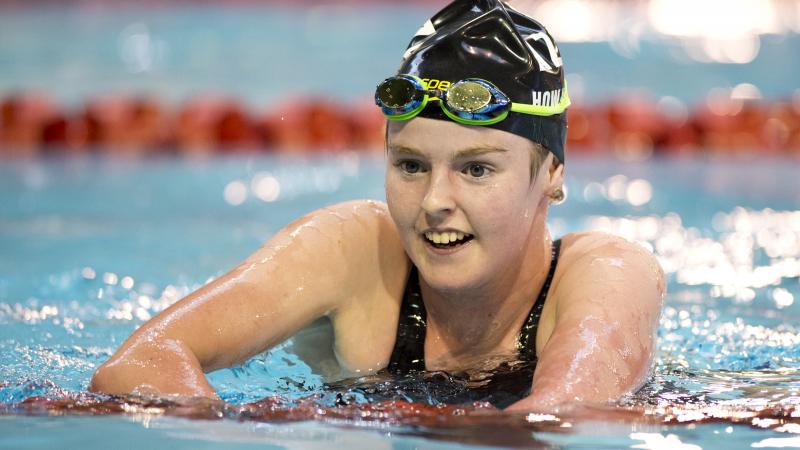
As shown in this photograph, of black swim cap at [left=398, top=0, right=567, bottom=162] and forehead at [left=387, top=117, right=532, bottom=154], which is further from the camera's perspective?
black swim cap at [left=398, top=0, right=567, bottom=162]

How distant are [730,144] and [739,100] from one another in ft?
4.63

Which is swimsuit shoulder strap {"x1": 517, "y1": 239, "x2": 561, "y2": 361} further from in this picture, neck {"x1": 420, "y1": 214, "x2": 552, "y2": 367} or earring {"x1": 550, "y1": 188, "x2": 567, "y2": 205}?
earring {"x1": 550, "y1": 188, "x2": 567, "y2": 205}

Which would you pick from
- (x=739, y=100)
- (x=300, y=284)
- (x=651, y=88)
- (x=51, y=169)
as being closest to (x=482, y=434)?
(x=300, y=284)

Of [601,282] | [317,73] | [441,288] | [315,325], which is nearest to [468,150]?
[441,288]

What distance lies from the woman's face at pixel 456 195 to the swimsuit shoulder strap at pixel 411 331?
340mm

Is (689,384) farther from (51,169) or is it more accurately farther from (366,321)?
(51,169)

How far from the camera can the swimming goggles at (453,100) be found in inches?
90.2

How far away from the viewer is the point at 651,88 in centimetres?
1016

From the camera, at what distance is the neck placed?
8.61 feet

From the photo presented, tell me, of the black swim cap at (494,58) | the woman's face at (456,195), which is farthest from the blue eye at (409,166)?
the black swim cap at (494,58)

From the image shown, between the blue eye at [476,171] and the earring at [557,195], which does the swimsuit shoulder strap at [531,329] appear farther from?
the blue eye at [476,171]

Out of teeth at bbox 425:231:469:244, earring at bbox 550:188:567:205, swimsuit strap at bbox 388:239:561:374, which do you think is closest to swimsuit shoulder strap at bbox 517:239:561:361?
swimsuit strap at bbox 388:239:561:374

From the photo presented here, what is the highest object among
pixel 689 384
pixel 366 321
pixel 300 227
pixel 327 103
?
pixel 327 103

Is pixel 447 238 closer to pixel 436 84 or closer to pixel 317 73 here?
pixel 436 84
